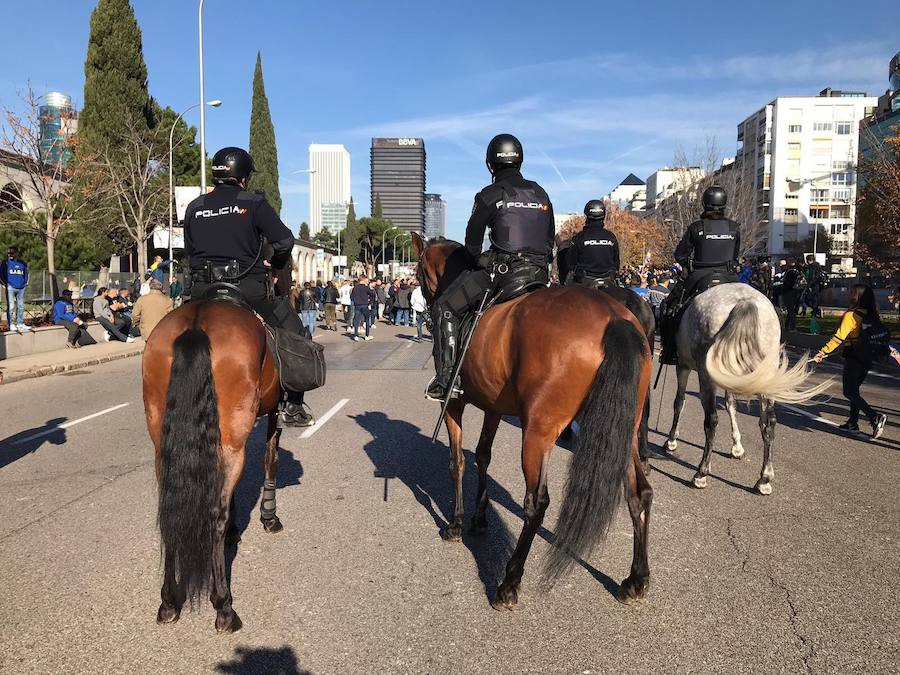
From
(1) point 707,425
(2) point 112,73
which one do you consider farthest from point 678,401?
(2) point 112,73

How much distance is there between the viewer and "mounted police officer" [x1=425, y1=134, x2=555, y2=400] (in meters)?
4.80

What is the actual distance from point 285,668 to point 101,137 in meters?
40.5

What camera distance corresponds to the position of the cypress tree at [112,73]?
38.4 meters

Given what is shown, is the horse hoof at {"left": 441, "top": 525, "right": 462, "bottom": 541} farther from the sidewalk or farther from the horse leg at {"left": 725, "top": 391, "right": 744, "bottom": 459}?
the sidewalk

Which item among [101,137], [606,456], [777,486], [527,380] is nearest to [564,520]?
[606,456]

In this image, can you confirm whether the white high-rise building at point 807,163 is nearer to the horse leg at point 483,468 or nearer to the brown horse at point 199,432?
the horse leg at point 483,468

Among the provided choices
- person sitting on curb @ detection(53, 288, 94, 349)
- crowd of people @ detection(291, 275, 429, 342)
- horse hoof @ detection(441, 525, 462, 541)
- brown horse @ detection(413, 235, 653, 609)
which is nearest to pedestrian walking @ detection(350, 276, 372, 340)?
crowd of people @ detection(291, 275, 429, 342)

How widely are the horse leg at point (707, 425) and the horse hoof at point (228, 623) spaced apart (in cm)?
426

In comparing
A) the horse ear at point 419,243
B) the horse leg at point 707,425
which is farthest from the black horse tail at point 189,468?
the horse leg at point 707,425

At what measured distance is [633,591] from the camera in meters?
4.04

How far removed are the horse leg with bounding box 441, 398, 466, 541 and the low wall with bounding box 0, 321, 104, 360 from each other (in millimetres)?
15509

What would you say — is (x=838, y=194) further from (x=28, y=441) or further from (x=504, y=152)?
(x=28, y=441)

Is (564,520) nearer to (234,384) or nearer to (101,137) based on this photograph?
(234,384)

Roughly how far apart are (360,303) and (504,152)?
63.2ft
